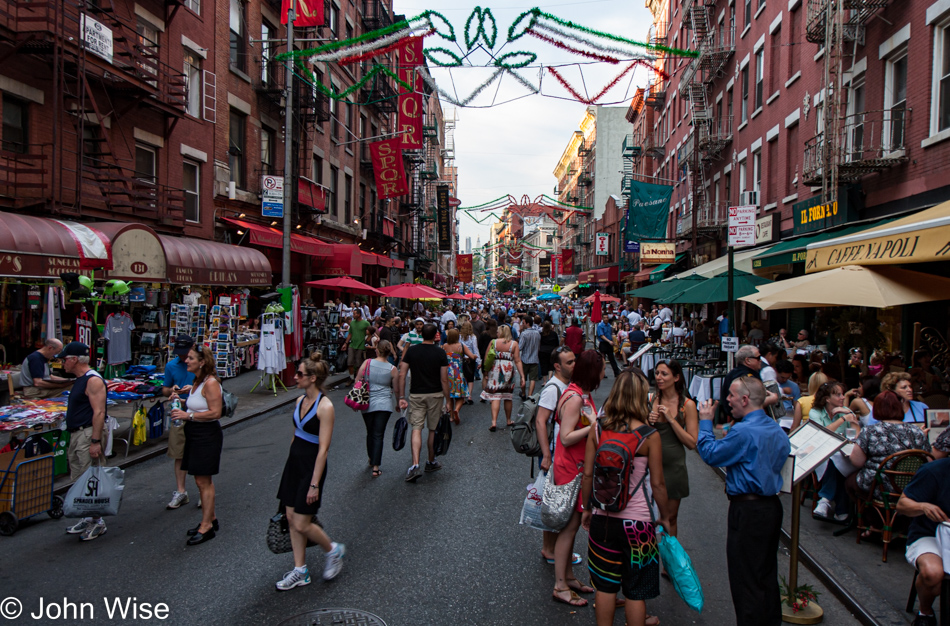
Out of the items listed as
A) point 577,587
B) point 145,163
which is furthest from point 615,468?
point 145,163

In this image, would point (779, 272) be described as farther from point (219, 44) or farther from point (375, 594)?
point (219, 44)

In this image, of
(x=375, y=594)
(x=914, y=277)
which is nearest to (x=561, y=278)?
(x=914, y=277)

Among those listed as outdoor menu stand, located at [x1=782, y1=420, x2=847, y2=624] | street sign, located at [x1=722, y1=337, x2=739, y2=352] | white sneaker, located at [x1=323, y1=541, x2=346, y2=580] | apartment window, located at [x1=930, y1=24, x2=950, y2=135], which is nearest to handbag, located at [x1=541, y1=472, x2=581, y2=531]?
outdoor menu stand, located at [x1=782, y1=420, x2=847, y2=624]

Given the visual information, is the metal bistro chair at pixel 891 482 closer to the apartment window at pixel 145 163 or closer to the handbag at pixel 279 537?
the handbag at pixel 279 537

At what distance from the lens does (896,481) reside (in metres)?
5.37

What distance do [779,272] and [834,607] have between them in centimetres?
1456

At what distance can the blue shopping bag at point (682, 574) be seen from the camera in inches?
145

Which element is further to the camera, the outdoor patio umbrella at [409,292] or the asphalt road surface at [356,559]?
the outdoor patio umbrella at [409,292]

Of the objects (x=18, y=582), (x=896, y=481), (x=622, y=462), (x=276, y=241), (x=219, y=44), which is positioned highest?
(x=219, y=44)

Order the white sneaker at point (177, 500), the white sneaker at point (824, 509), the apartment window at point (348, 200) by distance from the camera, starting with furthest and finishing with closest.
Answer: the apartment window at point (348, 200) → the white sneaker at point (177, 500) → the white sneaker at point (824, 509)

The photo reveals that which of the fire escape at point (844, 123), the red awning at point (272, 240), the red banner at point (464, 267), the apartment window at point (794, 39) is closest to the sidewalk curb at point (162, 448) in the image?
the red awning at point (272, 240)

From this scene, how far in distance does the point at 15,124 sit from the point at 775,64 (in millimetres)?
20045

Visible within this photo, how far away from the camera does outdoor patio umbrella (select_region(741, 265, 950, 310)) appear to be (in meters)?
7.58

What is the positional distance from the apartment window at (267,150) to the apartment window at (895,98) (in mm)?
17892
